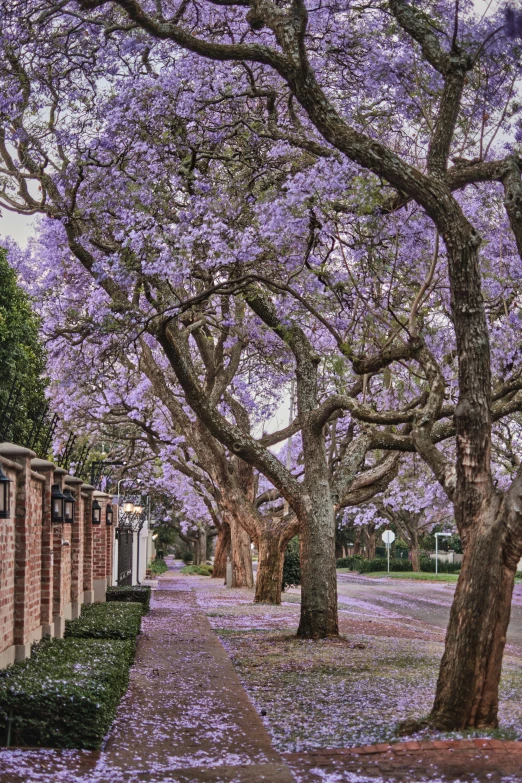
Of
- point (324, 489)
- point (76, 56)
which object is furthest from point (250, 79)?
point (324, 489)

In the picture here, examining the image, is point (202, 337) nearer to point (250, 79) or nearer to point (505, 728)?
point (250, 79)

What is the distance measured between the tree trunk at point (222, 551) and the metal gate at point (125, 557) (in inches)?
223

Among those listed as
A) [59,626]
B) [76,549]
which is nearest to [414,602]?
[76,549]

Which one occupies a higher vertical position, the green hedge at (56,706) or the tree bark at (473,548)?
the tree bark at (473,548)

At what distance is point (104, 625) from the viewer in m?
13.1

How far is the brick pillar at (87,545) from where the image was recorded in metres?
17.4

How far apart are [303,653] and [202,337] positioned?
1069cm

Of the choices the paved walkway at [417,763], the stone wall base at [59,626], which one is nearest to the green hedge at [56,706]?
the paved walkway at [417,763]

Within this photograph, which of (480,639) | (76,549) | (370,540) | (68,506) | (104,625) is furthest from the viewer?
(370,540)

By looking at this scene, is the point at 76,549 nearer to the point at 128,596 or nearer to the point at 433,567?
the point at 128,596

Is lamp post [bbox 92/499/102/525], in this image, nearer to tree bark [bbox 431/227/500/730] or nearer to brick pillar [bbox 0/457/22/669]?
brick pillar [bbox 0/457/22/669]

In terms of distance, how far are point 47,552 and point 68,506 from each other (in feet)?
6.49

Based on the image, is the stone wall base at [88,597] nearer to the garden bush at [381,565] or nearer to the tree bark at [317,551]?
the tree bark at [317,551]

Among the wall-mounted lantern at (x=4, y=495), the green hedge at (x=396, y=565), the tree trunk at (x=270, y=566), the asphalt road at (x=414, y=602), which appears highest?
the wall-mounted lantern at (x=4, y=495)
